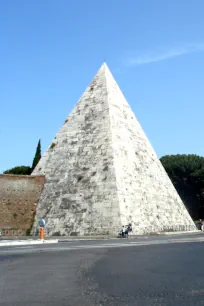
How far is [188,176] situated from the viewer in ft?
164

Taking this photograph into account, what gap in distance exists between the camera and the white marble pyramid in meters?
20.1

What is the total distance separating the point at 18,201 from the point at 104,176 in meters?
4.68

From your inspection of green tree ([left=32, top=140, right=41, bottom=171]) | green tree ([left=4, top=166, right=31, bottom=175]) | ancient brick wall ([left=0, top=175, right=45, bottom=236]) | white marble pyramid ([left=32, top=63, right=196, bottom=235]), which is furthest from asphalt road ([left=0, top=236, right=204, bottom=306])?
green tree ([left=4, top=166, right=31, bottom=175])

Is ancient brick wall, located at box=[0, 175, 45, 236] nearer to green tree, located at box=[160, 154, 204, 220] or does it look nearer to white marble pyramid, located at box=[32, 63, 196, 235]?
white marble pyramid, located at box=[32, 63, 196, 235]

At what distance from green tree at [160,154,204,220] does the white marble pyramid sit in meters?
23.8

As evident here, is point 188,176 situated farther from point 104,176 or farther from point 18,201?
point 18,201

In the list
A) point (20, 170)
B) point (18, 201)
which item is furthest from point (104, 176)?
point (20, 170)

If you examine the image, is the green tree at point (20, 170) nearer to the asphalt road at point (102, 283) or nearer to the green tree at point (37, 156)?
the green tree at point (37, 156)

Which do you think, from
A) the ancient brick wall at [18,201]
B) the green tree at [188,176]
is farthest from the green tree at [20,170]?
the ancient brick wall at [18,201]

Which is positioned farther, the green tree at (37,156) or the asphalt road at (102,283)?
the green tree at (37,156)

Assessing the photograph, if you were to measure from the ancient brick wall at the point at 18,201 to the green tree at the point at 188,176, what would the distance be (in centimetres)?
2879

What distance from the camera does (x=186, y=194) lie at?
164ft

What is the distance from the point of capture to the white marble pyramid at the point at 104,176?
20.1 m

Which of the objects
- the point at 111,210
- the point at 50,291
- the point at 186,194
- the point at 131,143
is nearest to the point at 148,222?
the point at 111,210
